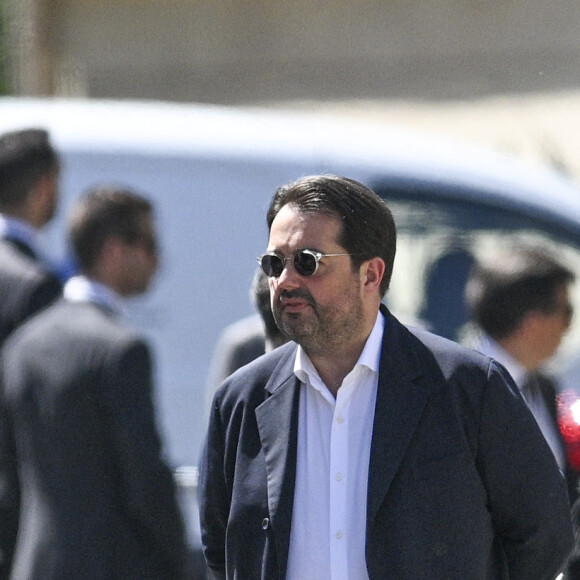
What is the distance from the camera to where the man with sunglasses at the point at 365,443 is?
8.99ft

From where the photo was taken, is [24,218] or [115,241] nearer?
[115,241]

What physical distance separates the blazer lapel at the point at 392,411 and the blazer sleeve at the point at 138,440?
3.45 ft

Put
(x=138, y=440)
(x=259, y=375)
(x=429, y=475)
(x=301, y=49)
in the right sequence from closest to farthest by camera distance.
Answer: (x=429, y=475)
(x=259, y=375)
(x=138, y=440)
(x=301, y=49)

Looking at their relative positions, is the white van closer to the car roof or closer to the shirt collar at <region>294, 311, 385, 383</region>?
the car roof

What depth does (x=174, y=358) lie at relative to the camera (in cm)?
539

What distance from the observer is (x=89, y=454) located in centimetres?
380

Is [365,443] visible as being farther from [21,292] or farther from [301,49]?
[301,49]

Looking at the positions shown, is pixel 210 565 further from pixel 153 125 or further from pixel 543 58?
pixel 543 58

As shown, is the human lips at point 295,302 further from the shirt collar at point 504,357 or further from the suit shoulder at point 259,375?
the shirt collar at point 504,357

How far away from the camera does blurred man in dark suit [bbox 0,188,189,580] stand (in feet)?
12.3

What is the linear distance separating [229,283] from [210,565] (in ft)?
8.11

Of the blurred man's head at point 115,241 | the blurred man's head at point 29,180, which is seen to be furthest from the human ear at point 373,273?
the blurred man's head at point 29,180

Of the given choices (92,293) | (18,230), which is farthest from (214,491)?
(18,230)

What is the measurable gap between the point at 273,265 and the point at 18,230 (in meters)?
1.80
